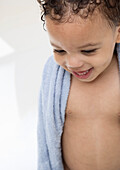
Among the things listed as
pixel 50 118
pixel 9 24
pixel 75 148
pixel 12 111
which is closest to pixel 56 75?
pixel 50 118

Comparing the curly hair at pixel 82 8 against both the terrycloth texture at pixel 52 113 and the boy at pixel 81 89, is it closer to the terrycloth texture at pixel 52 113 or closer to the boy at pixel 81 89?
the boy at pixel 81 89

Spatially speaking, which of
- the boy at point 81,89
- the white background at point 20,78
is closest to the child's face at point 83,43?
the boy at point 81,89

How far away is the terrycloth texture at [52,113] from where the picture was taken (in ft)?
2.95

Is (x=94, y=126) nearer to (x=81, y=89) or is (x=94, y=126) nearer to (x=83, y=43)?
(x=81, y=89)

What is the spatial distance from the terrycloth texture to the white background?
359 mm

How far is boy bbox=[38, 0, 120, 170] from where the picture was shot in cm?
71

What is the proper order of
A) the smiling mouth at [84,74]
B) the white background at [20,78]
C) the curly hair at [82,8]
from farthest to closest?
the white background at [20,78] < the smiling mouth at [84,74] < the curly hair at [82,8]

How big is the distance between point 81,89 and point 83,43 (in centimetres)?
21

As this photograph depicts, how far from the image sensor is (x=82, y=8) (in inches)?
27.0

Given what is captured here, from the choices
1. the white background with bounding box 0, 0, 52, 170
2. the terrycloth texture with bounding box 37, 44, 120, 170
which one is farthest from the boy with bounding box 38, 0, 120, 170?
the white background with bounding box 0, 0, 52, 170

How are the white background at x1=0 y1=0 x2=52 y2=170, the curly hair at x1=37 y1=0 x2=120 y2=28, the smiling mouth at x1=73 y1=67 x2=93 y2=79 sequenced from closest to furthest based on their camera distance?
1. the curly hair at x1=37 y1=0 x2=120 y2=28
2. the smiling mouth at x1=73 y1=67 x2=93 y2=79
3. the white background at x1=0 y1=0 x2=52 y2=170

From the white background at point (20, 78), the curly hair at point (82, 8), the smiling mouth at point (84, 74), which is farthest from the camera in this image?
the white background at point (20, 78)

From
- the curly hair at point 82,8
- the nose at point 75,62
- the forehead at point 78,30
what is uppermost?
the curly hair at point 82,8

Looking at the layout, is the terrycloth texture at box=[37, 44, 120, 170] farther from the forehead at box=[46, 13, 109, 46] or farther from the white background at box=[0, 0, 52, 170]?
the white background at box=[0, 0, 52, 170]
